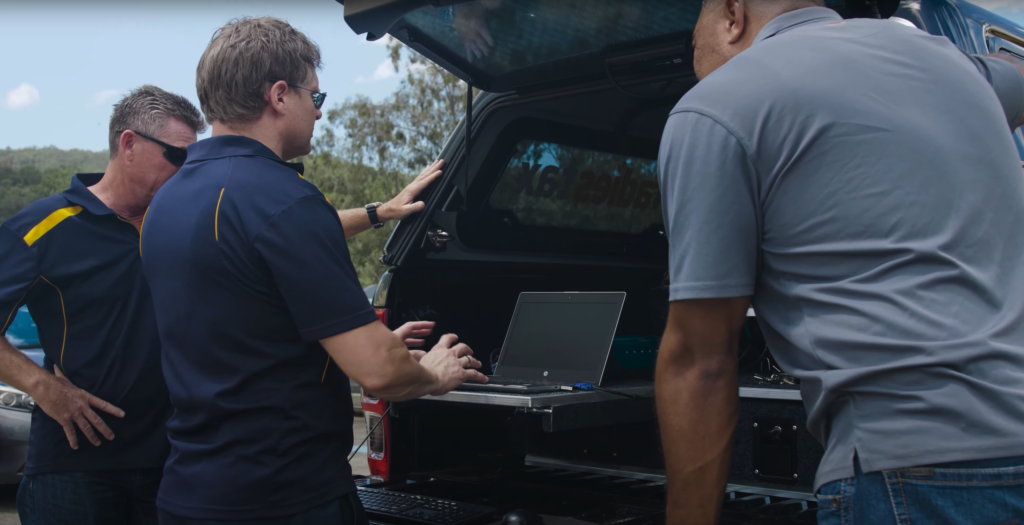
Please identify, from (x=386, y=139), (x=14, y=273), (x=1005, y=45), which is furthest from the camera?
(x=386, y=139)

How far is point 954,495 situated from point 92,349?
2.28 m

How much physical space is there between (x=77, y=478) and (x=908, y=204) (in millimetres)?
2306

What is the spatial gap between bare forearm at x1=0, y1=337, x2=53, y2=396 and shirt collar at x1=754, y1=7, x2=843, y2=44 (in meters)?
2.12

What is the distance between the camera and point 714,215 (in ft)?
4.51

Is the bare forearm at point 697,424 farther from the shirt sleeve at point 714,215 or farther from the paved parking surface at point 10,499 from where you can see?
the paved parking surface at point 10,499

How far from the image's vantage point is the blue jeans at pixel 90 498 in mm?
2457

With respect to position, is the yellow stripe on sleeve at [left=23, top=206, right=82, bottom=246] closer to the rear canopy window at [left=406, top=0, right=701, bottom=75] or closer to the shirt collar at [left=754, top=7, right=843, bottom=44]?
the rear canopy window at [left=406, top=0, right=701, bottom=75]

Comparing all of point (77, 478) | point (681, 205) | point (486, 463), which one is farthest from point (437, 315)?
point (681, 205)

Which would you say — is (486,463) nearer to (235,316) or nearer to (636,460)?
(636,460)

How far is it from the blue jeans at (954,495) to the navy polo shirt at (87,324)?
208 cm

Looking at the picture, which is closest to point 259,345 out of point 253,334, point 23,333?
point 253,334

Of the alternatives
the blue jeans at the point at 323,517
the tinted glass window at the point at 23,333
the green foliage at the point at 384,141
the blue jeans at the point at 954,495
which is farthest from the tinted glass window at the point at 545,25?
→ the green foliage at the point at 384,141

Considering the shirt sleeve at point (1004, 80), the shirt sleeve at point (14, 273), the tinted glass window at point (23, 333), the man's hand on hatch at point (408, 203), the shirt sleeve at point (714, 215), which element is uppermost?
the shirt sleeve at point (1004, 80)

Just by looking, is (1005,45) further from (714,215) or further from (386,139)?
(386,139)
